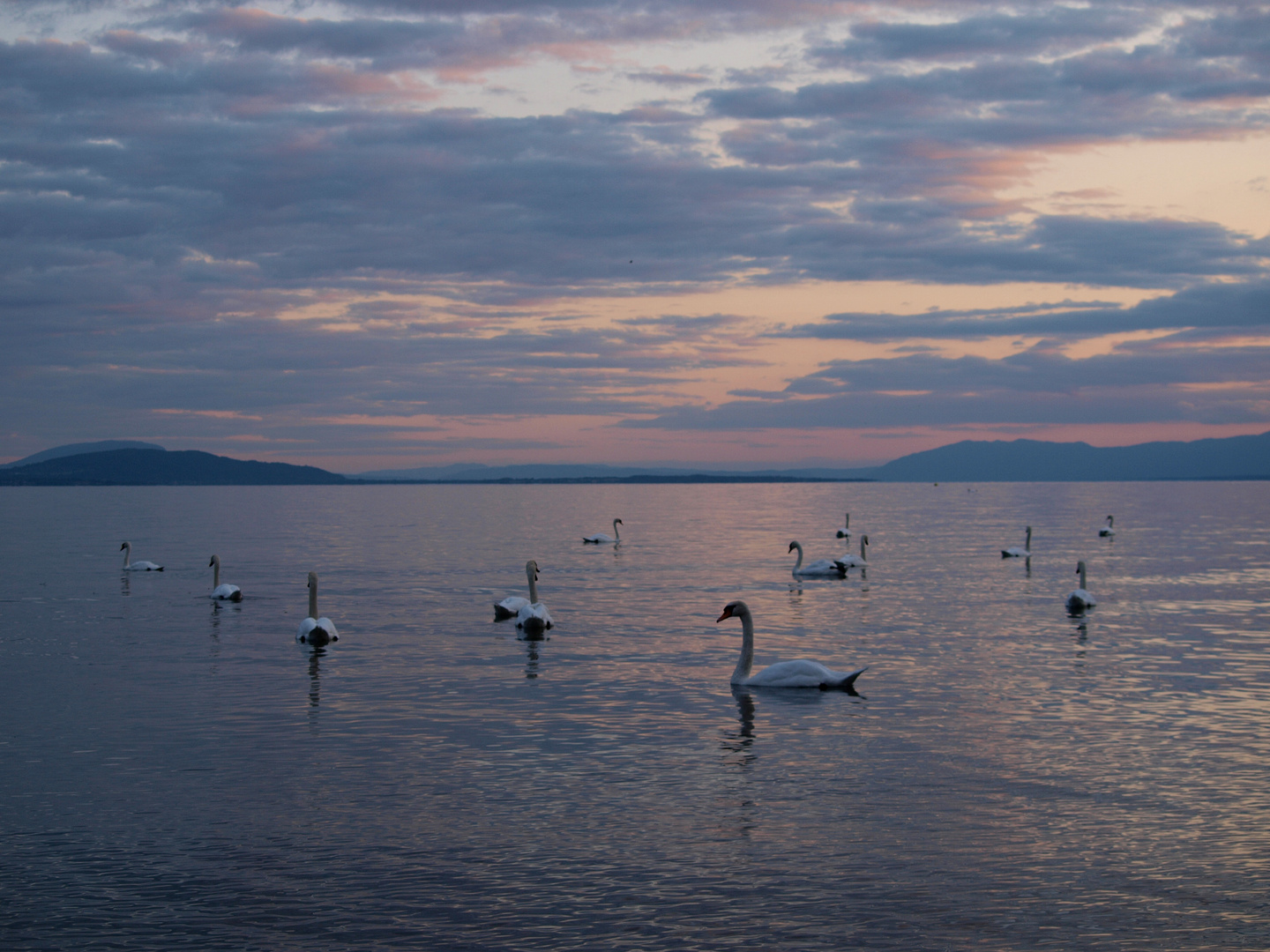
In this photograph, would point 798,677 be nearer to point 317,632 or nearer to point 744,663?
point 744,663

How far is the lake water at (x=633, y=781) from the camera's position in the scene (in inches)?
416

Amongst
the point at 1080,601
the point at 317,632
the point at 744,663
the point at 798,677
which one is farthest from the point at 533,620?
the point at 1080,601

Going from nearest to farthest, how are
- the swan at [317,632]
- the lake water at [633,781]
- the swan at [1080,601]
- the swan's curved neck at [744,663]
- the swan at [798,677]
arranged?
the lake water at [633,781]
the swan at [798,677]
the swan's curved neck at [744,663]
the swan at [317,632]
the swan at [1080,601]

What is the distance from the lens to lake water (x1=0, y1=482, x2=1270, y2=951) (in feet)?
34.7

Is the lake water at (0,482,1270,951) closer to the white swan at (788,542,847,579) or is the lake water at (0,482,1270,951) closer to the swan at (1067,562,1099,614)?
the swan at (1067,562,1099,614)

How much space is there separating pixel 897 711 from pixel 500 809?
818cm

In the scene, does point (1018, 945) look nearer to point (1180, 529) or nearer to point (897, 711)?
point (897, 711)

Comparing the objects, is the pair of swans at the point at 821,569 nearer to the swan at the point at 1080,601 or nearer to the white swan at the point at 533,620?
the swan at the point at 1080,601

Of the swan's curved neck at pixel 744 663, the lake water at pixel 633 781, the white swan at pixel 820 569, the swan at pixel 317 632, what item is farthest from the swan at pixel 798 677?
the white swan at pixel 820 569

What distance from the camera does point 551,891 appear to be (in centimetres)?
1116

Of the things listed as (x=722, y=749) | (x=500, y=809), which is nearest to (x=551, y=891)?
(x=500, y=809)

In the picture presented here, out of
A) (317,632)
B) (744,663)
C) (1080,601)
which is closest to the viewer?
(744,663)

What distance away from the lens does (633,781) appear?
15008mm

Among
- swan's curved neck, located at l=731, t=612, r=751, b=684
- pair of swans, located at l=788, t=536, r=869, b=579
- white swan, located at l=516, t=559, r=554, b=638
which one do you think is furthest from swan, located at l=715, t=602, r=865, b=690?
pair of swans, located at l=788, t=536, r=869, b=579
